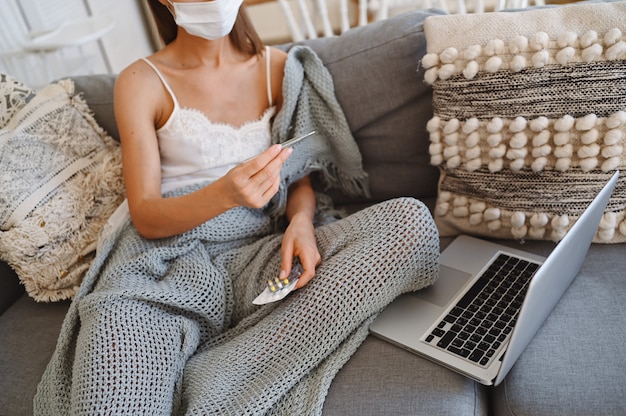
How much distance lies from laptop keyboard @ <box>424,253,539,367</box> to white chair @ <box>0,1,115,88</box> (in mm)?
1841

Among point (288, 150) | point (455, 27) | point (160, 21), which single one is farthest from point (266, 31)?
point (288, 150)

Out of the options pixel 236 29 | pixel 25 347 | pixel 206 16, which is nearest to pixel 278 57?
pixel 236 29

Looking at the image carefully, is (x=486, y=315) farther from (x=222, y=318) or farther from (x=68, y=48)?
(x=68, y=48)

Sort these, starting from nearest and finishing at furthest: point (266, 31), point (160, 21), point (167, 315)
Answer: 1. point (167, 315)
2. point (160, 21)
3. point (266, 31)

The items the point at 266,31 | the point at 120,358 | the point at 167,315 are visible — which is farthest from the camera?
the point at 266,31

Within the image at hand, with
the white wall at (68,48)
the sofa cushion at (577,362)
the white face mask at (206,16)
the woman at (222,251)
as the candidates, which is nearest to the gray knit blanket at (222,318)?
the woman at (222,251)

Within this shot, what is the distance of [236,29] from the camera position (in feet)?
3.85

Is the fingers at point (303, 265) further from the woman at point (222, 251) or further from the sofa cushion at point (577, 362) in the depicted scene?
the sofa cushion at point (577, 362)

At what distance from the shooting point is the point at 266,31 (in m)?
3.19

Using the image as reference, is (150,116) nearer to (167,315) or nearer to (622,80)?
(167,315)

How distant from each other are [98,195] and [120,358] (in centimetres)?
50

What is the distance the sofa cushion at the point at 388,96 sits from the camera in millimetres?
1173

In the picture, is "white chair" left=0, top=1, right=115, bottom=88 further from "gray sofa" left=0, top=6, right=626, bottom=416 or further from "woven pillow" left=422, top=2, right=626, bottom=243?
"woven pillow" left=422, top=2, right=626, bottom=243

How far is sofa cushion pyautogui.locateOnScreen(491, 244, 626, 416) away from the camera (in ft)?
2.50
